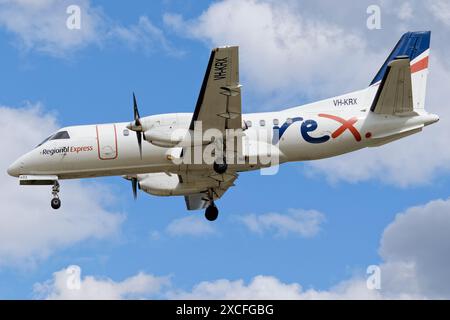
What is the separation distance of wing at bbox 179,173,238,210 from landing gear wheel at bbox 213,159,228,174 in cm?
159

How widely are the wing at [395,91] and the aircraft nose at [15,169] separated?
13.0 meters

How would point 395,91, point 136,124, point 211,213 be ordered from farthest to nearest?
point 211,213 < point 395,91 < point 136,124

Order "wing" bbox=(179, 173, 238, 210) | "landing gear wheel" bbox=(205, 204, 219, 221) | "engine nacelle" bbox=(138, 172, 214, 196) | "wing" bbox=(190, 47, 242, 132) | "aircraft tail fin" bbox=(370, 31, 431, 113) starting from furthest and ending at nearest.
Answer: "engine nacelle" bbox=(138, 172, 214, 196) < "landing gear wheel" bbox=(205, 204, 219, 221) < "wing" bbox=(179, 173, 238, 210) < "aircraft tail fin" bbox=(370, 31, 431, 113) < "wing" bbox=(190, 47, 242, 132)

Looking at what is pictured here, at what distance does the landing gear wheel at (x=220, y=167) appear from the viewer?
30.1 m

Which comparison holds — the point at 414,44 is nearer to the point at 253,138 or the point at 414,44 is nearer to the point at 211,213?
the point at 253,138

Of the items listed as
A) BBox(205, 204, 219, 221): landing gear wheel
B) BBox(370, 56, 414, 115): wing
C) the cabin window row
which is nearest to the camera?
BBox(370, 56, 414, 115): wing

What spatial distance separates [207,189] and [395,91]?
8292mm

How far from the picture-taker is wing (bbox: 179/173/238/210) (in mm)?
32062

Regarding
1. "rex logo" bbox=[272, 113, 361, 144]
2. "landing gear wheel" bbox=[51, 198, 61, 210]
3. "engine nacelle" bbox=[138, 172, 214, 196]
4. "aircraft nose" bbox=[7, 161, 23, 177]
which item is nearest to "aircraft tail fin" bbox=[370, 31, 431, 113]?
"rex logo" bbox=[272, 113, 361, 144]

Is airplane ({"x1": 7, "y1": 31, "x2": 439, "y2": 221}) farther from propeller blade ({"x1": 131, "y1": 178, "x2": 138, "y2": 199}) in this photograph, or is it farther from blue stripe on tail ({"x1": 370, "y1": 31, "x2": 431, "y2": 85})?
blue stripe on tail ({"x1": 370, "y1": 31, "x2": 431, "y2": 85})

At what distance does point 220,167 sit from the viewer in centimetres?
3009

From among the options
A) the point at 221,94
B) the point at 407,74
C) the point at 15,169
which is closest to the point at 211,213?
the point at 221,94

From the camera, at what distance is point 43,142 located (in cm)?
3164
